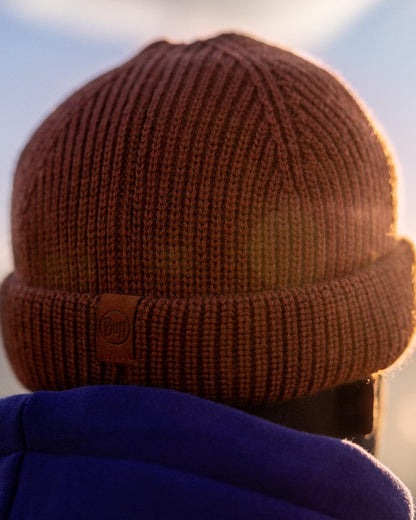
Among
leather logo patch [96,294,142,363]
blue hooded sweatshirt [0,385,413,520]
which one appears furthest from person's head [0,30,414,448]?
blue hooded sweatshirt [0,385,413,520]

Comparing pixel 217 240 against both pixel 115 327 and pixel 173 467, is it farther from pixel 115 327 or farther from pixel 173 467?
pixel 173 467

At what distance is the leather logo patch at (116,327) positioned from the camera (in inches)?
33.3

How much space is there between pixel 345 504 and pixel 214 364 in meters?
0.25

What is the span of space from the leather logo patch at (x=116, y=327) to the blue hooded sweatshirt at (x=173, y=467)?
92 millimetres

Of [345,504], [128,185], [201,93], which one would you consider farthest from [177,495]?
[201,93]

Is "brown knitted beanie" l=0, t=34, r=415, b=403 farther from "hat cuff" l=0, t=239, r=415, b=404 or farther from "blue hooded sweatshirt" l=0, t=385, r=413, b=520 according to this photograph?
"blue hooded sweatshirt" l=0, t=385, r=413, b=520

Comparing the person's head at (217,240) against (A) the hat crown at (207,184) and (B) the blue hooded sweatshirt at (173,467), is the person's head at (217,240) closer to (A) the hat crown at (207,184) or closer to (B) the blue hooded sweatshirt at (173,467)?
(A) the hat crown at (207,184)

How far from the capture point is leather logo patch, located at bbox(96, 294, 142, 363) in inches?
33.3

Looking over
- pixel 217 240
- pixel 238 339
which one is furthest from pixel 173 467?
pixel 217 240

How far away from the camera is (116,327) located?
85 cm

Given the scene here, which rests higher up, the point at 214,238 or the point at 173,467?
the point at 214,238

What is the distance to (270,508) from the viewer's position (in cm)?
68

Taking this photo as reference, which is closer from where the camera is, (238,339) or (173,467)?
(173,467)

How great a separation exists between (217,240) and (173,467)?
31cm
